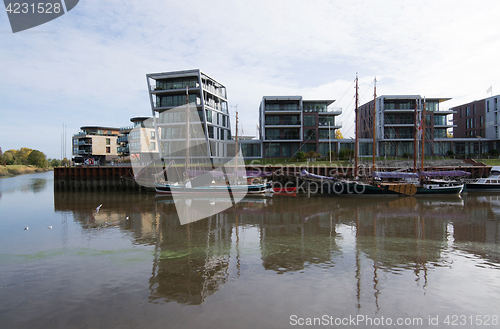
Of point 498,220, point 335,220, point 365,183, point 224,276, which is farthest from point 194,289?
point 365,183

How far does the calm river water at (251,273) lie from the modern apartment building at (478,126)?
5038 centimetres

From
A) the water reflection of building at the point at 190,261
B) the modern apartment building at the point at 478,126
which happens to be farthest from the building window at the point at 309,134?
the water reflection of building at the point at 190,261

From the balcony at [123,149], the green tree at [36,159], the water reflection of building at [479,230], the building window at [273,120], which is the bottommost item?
the water reflection of building at [479,230]

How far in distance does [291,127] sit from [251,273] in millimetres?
48423

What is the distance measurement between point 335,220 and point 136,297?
1549 cm

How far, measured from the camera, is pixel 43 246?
14.8 metres

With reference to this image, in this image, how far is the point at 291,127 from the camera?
57188 mm

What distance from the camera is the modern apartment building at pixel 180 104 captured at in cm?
5047

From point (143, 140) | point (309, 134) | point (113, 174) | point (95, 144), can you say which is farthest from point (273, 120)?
point (95, 144)

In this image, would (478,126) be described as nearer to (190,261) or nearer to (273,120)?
(273,120)

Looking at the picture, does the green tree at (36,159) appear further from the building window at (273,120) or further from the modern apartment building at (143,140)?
the building window at (273,120)

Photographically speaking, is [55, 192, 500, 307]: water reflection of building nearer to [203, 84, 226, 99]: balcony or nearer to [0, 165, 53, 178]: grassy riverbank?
[203, 84, 226, 99]: balcony

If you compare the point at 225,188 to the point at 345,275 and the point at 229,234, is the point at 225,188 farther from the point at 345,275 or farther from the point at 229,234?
the point at 345,275

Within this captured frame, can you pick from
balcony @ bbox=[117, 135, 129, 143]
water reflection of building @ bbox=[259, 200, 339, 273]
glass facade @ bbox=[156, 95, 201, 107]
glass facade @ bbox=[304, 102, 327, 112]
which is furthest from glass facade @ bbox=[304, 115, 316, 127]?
balcony @ bbox=[117, 135, 129, 143]
